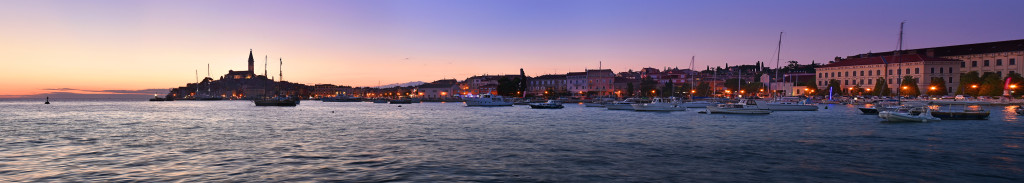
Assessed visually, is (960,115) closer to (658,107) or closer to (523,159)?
(658,107)

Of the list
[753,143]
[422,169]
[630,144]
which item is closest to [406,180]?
[422,169]

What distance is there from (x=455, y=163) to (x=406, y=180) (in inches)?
122

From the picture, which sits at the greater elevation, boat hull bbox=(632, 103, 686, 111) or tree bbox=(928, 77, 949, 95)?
tree bbox=(928, 77, 949, 95)

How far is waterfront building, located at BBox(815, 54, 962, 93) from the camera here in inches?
3910

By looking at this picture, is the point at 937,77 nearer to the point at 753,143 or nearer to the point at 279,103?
the point at 753,143

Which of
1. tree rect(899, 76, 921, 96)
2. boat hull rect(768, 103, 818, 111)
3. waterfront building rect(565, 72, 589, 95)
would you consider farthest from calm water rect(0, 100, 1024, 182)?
waterfront building rect(565, 72, 589, 95)

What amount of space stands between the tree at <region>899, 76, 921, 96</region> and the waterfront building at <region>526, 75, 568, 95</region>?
7260 centimetres

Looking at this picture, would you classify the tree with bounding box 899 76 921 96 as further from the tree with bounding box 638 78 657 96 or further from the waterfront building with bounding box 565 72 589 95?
the waterfront building with bounding box 565 72 589 95

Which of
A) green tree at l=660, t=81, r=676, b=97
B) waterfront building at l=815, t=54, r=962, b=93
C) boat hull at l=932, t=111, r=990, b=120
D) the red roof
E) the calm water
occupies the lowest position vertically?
the calm water

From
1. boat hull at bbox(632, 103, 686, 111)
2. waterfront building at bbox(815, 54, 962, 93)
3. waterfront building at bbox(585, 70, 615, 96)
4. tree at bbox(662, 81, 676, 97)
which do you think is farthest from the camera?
waterfront building at bbox(585, 70, 615, 96)

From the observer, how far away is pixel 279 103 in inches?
3575

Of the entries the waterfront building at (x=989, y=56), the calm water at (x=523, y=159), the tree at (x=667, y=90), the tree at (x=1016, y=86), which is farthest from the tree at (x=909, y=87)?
the calm water at (x=523, y=159)

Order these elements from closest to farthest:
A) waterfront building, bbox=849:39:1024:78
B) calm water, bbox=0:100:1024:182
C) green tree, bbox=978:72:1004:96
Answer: calm water, bbox=0:100:1024:182, green tree, bbox=978:72:1004:96, waterfront building, bbox=849:39:1024:78

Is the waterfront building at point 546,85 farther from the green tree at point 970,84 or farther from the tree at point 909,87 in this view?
the green tree at point 970,84
